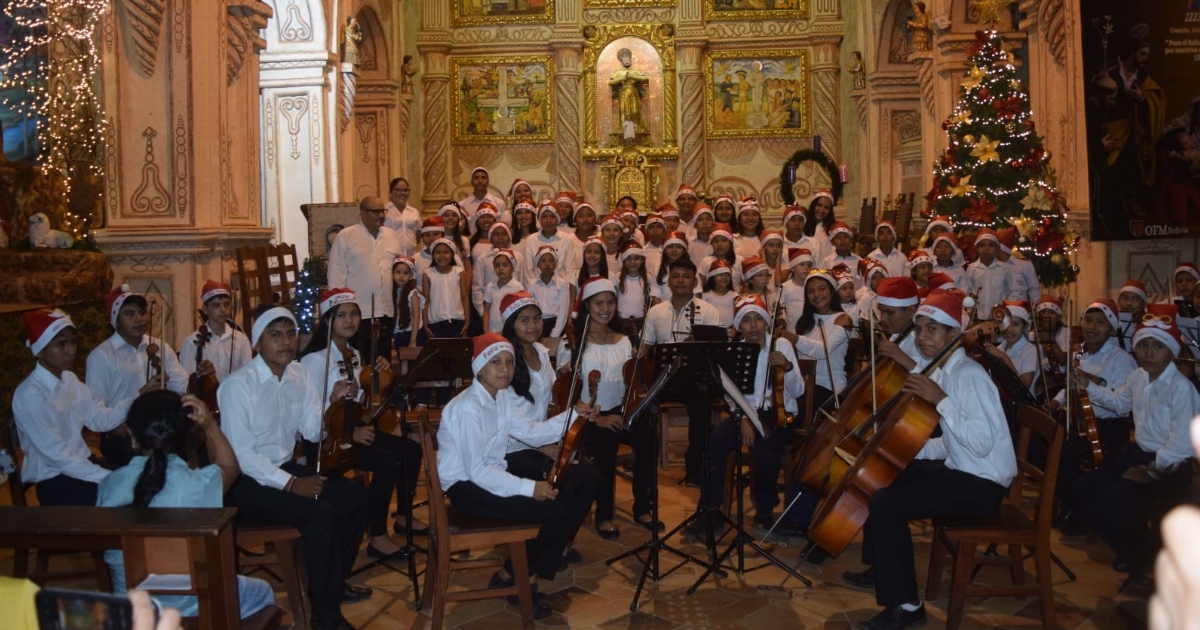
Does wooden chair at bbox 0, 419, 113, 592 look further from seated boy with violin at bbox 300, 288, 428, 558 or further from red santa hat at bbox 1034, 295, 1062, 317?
red santa hat at bbox 1034, 295, 1062, 317

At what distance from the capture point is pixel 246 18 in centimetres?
1088

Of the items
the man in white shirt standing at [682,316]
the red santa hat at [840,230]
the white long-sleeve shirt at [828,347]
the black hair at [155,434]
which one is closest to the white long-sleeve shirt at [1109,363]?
the white long-sleeve shirt at [828,347]

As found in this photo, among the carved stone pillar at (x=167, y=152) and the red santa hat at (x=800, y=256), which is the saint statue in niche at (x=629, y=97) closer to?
the red santa hat at (x=800, y=256)

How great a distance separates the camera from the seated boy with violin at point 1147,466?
5684 mm

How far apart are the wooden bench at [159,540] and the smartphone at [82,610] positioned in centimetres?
171

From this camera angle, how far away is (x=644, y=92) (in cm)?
2031

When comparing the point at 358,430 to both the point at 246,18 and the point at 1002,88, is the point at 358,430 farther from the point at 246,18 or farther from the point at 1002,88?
the point at 1002,88

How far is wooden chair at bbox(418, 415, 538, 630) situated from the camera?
519 centimetres

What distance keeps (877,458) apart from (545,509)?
1595 mm

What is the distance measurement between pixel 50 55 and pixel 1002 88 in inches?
427

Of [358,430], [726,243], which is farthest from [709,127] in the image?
[358,430]

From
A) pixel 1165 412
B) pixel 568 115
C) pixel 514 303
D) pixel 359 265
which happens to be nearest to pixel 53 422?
pixel 514 303

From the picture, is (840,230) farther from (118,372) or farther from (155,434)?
(155,434)

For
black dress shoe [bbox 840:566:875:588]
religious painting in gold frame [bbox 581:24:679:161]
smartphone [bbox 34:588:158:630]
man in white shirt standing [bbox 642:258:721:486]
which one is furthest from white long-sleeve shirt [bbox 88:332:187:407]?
religious painting in gold frame [bbox 581:24:679:161]
